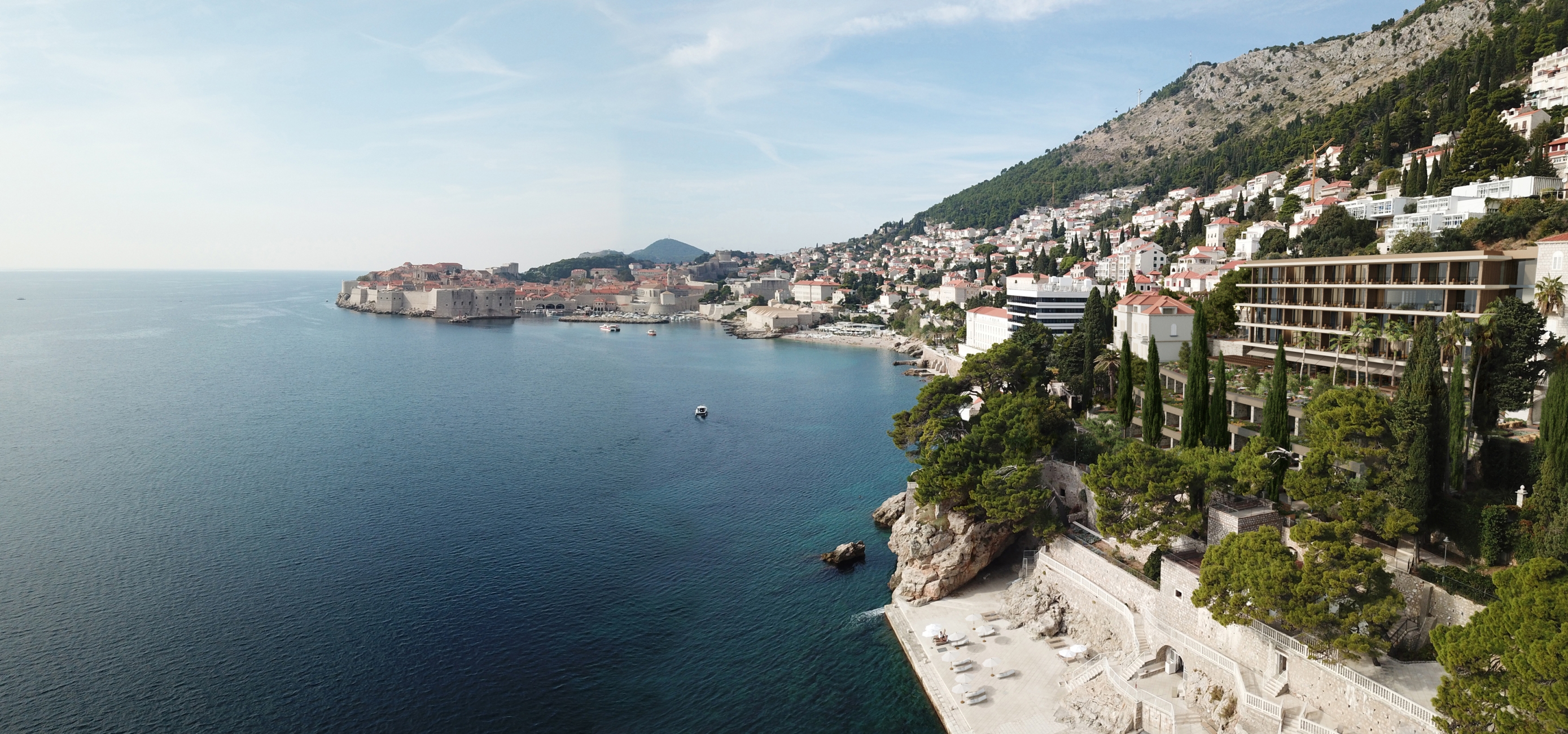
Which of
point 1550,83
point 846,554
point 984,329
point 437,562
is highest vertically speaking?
point 1550,83

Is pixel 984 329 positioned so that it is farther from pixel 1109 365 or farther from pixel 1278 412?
pixel 1278 412

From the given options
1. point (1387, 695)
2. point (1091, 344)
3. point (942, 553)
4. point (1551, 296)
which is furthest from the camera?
point (1091, 344)

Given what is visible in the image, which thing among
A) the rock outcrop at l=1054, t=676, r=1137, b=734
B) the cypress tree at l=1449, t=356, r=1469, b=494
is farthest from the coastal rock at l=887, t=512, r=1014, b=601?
the cypress tree at l=1449, t=356, r=1469, b=494

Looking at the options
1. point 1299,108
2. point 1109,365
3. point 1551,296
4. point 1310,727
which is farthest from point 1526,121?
point 1299,108

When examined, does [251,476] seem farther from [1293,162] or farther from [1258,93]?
[1258,93]

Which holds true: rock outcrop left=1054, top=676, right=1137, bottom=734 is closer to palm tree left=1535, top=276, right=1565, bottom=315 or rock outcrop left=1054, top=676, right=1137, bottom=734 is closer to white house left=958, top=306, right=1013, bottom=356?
palm tree left=1535, top=276, right=1565, bottom=315

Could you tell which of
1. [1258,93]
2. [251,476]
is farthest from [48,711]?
[1258,93]
